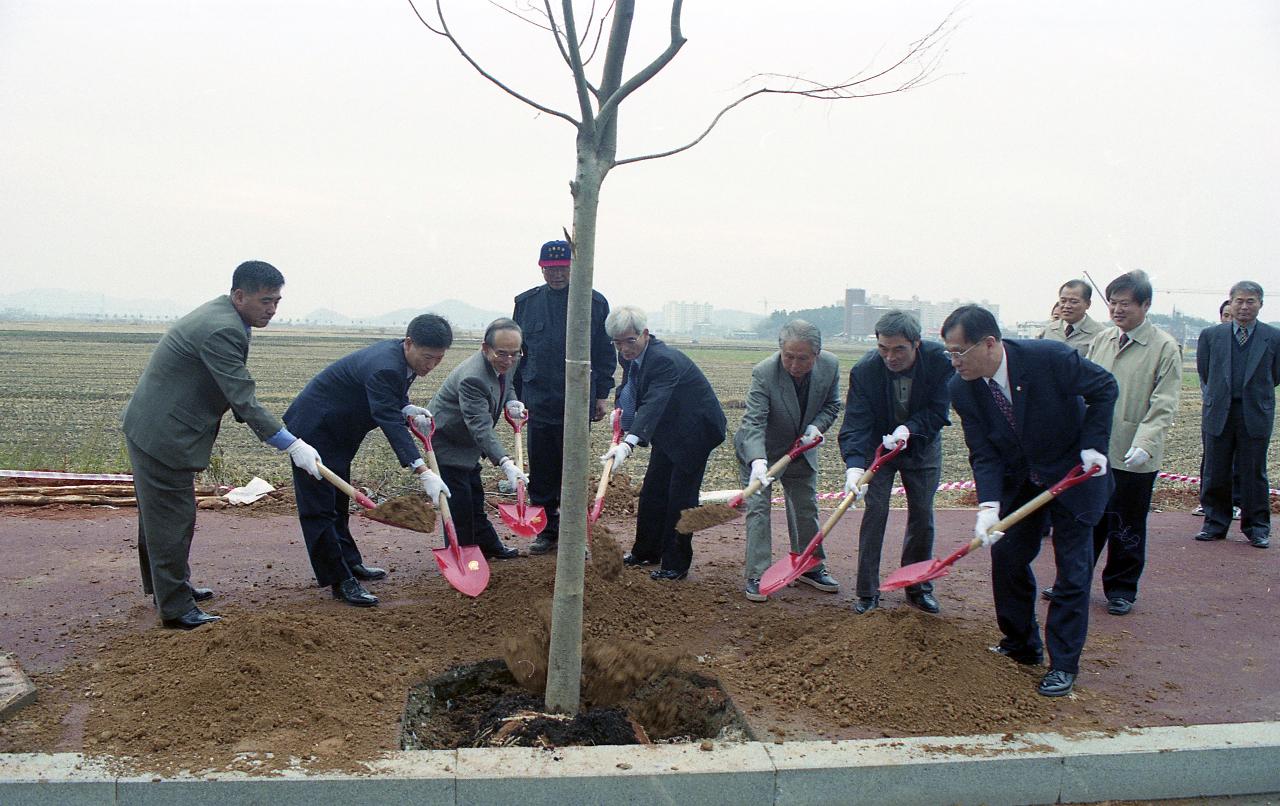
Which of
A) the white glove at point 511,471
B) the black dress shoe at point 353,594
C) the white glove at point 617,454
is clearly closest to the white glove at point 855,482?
the white glove at point 617,454

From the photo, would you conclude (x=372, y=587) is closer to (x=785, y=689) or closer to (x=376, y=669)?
(x=376, y=669)

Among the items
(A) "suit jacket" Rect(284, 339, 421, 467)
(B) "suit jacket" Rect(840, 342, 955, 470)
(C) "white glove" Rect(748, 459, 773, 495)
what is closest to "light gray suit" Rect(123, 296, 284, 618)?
(A) "suit jacket" Rect(284, 339, 421, 467)

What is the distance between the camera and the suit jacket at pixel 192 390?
415cm

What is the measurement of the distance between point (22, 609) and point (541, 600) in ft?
8.91

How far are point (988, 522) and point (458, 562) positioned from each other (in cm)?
268

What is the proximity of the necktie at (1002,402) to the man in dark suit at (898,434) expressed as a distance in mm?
751

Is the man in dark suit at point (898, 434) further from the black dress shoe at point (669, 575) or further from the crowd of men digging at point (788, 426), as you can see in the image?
the black dress shoe at point (669, 575)

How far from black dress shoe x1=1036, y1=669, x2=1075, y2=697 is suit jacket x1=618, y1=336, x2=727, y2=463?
7.11ft

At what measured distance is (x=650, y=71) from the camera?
10.2ft

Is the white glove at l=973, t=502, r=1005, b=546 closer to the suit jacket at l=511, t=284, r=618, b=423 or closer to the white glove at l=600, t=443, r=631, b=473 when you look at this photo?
the white glove at l=600, t=443, r=631, b=473

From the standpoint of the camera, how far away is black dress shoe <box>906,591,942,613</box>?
493 centimetres

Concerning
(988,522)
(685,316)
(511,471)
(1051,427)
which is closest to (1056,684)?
(988,522)

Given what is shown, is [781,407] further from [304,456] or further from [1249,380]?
[1249,380]

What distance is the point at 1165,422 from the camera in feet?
16.0
